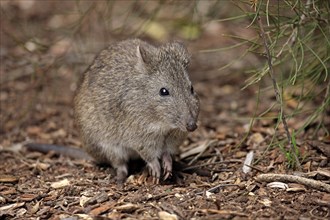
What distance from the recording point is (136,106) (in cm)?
583

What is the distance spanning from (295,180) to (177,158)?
1.76 m

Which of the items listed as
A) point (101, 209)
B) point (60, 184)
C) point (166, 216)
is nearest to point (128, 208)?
point (101, 209)

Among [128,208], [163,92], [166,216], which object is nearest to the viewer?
[166,216]

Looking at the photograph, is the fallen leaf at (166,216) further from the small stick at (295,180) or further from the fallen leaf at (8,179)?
the fallen leaf at (8,179)

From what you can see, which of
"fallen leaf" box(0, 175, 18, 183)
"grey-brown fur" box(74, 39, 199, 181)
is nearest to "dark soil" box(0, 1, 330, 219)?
"fallen leaf" box(0, 175, 18, 183)

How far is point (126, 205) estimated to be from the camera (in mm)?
4984

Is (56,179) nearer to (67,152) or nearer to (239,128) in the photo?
(67,152)

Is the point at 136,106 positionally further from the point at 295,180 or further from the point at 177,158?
the point at 295,180

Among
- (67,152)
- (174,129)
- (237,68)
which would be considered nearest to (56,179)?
(67,152)

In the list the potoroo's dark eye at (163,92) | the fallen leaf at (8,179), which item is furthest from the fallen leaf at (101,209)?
the fallen leaf at (8,179)

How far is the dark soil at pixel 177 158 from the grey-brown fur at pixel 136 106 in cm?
29

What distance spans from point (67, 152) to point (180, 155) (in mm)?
1389

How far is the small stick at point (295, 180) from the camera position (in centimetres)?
509

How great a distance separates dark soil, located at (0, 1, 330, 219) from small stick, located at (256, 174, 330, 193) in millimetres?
44
